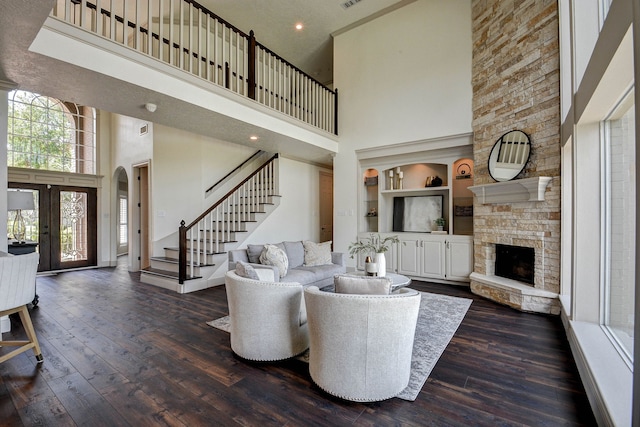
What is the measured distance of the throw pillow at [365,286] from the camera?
2062 millimetres

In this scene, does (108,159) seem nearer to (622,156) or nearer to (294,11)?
(294,11)

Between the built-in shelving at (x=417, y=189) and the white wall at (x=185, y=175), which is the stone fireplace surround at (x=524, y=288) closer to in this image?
the built-in shelving at (x=417, y=189)

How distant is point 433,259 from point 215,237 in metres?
4.17

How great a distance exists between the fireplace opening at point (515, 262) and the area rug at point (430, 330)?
2.47 feet

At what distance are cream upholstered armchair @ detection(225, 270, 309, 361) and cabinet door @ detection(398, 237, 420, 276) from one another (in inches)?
142

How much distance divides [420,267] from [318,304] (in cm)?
403

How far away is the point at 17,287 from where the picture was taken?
241 centimetres

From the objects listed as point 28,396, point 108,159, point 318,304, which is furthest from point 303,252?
point 108,159

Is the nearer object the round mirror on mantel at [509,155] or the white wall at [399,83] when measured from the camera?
the round mirror on mantel at [509,155]

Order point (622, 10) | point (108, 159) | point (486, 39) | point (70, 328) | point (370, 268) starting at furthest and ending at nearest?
point (108, 159) → point (486, 39) → point (370, 268) → point (70, 328) → point (622, 10)

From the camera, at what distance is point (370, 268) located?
11.7 feet

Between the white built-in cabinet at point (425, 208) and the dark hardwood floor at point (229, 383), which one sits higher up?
the white built-in cabinet at point (425, 208)

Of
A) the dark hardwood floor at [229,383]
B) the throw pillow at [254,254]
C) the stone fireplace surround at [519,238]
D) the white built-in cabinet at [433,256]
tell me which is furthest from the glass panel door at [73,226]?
the stone fireplace surround at [519,238]

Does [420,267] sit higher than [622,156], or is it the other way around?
[622,156]
